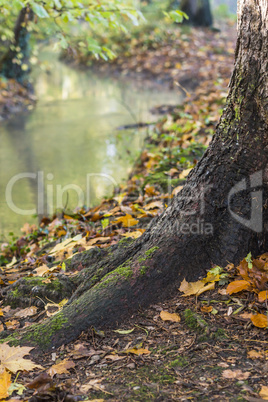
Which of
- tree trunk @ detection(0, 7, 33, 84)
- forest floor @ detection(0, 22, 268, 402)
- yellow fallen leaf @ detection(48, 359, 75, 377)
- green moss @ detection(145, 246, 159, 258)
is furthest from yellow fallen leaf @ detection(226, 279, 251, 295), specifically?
tree trunk @ detection(0, 7, 33, 84)

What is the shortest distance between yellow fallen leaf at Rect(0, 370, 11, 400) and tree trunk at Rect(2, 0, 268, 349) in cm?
31

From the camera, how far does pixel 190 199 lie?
266 centimetres

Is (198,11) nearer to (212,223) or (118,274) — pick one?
(212,223)

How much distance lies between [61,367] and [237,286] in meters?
1.12

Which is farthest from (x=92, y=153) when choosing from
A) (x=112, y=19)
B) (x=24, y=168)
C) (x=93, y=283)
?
(x=93, y=283)

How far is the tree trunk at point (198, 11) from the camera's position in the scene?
2036 cm

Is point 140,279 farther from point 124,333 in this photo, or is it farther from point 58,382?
point 58,382

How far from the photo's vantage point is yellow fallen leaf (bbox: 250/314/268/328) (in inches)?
88.5

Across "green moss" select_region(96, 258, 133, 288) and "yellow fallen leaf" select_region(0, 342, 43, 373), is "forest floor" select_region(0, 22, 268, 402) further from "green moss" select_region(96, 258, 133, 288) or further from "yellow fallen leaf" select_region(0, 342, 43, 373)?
"green moss" select_region(96, 258, 133, 288)

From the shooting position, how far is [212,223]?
8.60 feet

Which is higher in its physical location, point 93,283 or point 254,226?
point 254,226

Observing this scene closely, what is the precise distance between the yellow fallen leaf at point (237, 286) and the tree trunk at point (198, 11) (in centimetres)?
2047

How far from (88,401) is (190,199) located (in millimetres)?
1351
